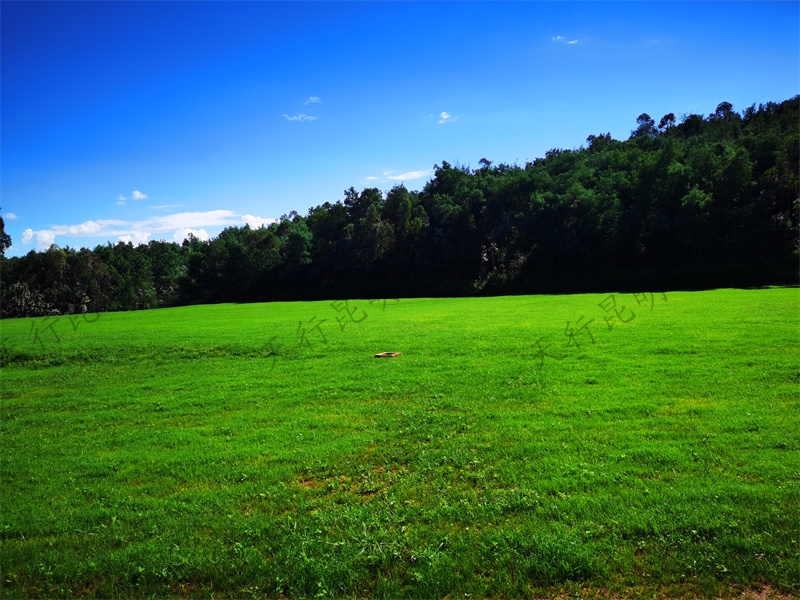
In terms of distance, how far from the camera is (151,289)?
3489 inches

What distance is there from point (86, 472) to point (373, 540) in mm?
5966

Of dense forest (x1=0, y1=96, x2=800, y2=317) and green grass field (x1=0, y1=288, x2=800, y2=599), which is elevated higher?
dense forest (x1=0, y1=96, x2=800, y2=317)

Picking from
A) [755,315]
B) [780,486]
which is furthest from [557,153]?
[780,486]

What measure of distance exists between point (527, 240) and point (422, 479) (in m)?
65.8

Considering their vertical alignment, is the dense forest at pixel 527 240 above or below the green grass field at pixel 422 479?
above

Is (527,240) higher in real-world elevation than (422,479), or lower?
higher

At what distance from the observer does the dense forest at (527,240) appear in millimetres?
56188

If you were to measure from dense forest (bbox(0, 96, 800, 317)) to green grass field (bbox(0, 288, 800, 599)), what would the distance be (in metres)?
46.8

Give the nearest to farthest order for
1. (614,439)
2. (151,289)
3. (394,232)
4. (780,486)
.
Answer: (780,486)
(614,439)
(394,232)
(151,289)

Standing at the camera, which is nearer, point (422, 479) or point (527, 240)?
point (422, 479)

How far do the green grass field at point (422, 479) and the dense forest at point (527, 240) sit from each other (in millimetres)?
46834

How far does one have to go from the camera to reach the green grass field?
17.6ft

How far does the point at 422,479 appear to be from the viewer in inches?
294

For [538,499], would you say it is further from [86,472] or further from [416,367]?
[416,367]
